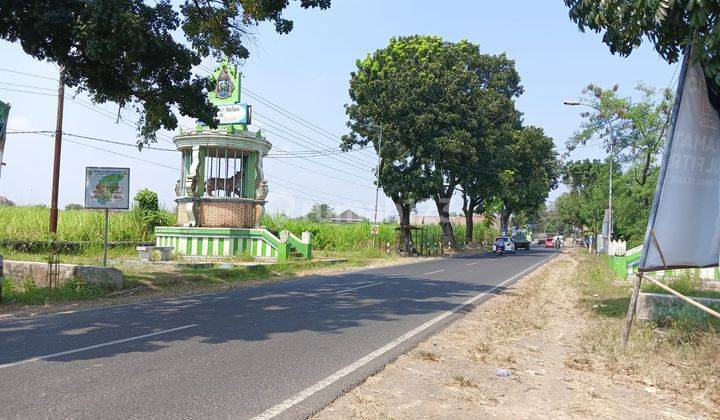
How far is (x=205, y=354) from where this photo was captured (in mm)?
6848

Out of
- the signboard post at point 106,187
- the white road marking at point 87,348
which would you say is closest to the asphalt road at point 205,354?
the white road marking at point 87,348

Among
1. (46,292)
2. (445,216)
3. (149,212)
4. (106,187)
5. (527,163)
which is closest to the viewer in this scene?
(46,292)

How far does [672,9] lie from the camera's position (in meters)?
6.65

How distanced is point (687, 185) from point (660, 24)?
7.48ft

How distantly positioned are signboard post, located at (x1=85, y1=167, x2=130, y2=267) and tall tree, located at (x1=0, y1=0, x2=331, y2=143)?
6.45ft

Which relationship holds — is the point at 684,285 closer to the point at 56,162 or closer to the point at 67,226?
the point at 56,162

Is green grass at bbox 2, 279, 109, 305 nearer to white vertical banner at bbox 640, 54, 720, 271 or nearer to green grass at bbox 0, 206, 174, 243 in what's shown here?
white vertical banner at bbox 640, 54, 720, 271

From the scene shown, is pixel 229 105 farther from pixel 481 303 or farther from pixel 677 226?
pixel 677 226

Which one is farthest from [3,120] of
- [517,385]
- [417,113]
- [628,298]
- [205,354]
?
[417,113]

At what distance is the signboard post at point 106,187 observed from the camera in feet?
51.8

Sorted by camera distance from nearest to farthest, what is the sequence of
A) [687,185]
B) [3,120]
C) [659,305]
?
1. [687,185]
2. [659,305]
3. [3,120]

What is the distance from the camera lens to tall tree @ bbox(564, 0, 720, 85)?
664 cm

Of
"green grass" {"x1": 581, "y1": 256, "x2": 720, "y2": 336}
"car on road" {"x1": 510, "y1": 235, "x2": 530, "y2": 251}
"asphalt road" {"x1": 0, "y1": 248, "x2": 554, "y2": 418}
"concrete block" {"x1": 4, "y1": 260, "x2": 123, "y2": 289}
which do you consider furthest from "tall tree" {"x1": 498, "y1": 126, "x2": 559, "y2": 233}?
"asphalt road" {"x1": 0, "y1": 248, "x2": 554, "y2": 418}

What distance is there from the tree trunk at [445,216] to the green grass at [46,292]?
32008 millimetres
